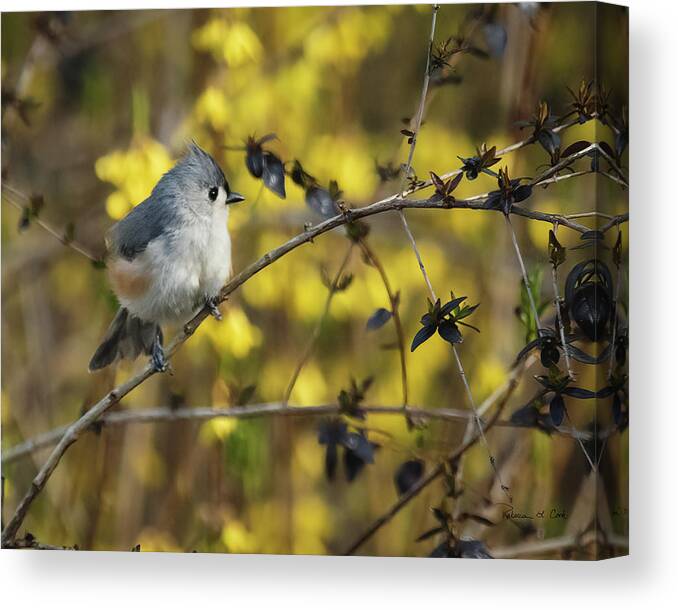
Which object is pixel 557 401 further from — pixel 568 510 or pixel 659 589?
pixel 659 589

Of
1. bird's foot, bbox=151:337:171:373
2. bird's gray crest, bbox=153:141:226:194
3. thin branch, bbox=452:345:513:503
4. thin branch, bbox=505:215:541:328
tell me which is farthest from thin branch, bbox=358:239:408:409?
bird's foot, bbox=151:337:171:373

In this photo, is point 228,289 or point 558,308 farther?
point 228,289

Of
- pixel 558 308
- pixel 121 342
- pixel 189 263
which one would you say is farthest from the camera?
pixel 121 342

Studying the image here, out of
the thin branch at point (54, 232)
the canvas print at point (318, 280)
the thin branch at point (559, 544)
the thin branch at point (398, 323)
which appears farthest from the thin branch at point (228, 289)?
the thin branch at point (559, 544)

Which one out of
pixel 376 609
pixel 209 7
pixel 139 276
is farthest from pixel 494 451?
pixel 209 7

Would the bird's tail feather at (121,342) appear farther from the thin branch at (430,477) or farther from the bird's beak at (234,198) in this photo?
the thin branch at (430,477)

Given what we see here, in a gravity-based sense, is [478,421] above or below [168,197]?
below

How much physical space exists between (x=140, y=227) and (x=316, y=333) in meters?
0.44

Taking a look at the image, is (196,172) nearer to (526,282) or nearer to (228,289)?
(228,289)

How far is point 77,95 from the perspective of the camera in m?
2.59

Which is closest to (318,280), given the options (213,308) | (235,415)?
(213,308)

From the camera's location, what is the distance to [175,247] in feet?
8.02

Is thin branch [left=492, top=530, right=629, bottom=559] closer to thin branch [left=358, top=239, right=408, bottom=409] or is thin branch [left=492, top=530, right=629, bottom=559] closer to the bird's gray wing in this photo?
thin branch [left=358, top=239, right=408, bottom=409]

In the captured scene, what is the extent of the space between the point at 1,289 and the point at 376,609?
109cm
